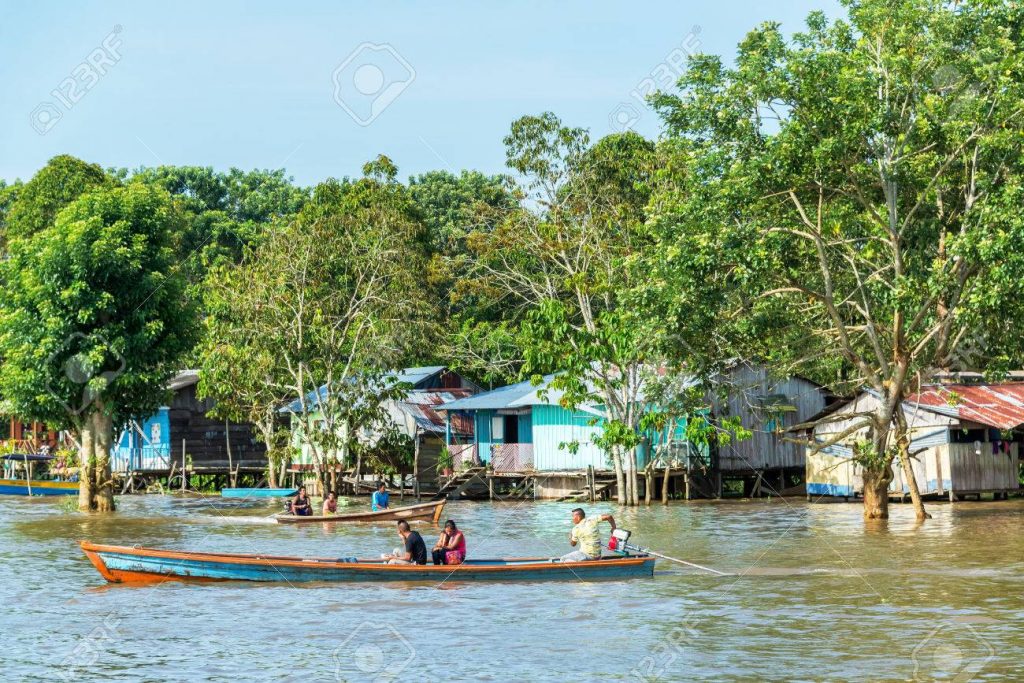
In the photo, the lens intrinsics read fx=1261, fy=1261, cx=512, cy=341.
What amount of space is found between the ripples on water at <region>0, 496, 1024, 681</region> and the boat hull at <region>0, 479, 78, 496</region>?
21.0 meters

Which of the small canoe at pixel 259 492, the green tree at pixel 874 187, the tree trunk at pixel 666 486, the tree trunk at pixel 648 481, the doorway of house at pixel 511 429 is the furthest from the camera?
the doorway of house at pixel 511 429

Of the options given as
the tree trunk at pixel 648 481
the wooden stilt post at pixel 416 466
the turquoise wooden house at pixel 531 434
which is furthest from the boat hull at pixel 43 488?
the tree trunk at pixel 648 481

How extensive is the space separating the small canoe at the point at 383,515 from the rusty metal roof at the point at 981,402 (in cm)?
1466

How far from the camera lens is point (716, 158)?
3075cm

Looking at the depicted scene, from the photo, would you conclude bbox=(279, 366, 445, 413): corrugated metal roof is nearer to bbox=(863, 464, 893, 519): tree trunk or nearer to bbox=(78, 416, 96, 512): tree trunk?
bbox=(78, 416, 96, 512): tree trunk

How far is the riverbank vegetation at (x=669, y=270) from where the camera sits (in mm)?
29281

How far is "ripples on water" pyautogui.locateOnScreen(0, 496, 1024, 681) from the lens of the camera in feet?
53.7

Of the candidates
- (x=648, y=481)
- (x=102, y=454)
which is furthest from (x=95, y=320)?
(x=648, y=481)

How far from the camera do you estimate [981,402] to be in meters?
40.0

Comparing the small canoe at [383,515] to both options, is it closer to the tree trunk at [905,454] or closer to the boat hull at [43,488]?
the tree trunk at [905,454]

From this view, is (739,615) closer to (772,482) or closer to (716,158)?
(716,158)

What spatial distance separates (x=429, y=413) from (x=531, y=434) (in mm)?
5723

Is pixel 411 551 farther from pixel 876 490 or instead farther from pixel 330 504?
pixel 876 490

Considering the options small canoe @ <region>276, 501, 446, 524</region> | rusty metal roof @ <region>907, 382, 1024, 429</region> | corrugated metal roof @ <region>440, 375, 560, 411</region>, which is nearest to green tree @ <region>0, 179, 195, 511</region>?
small canoe @ <region>276, 501, 446, 524</region>
